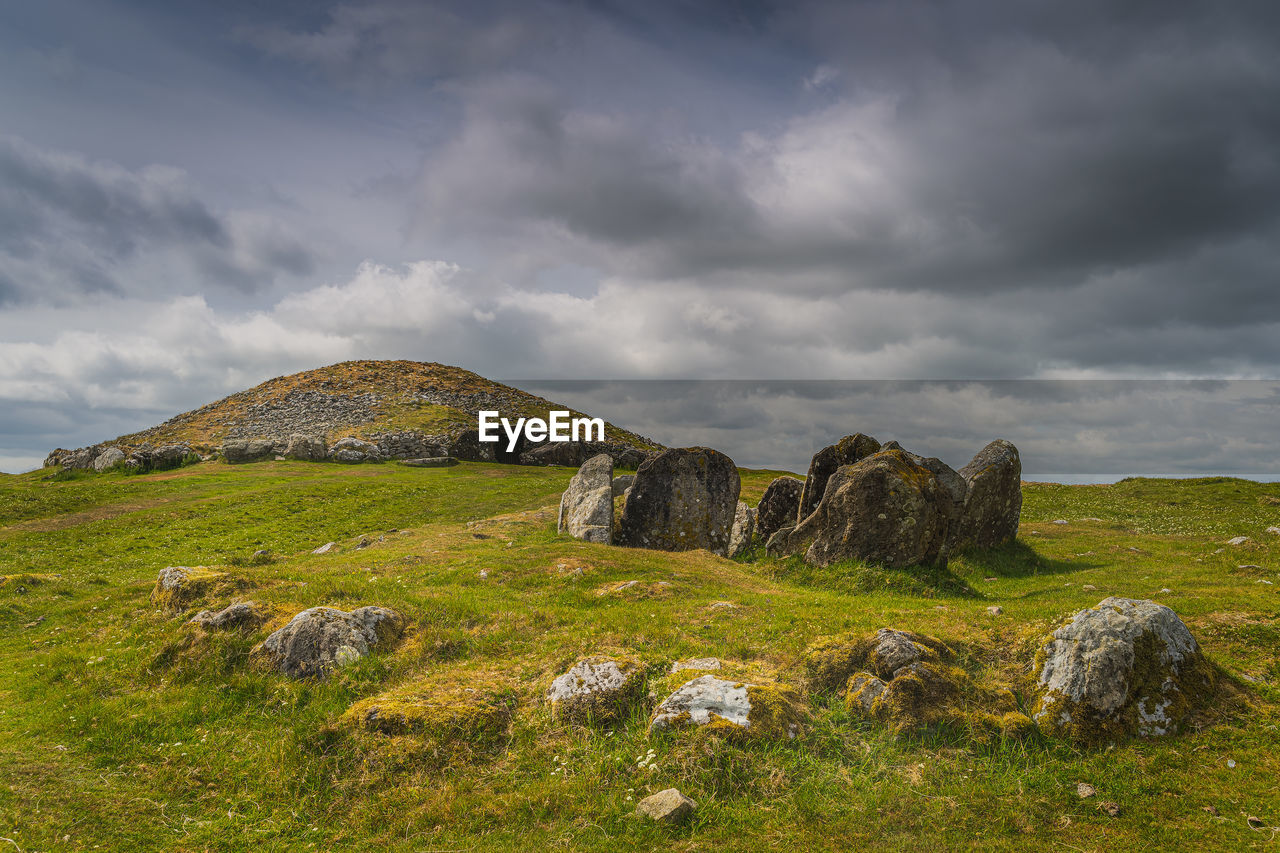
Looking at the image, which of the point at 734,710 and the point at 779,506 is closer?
the point at 734,710

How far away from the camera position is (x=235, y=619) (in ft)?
49.2

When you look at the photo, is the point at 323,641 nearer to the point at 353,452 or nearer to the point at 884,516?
the point at 884,516

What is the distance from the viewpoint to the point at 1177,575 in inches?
858

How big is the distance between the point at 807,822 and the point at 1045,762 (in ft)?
12.6

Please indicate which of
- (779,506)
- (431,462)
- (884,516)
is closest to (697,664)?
(884,516)

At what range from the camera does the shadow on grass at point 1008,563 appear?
2556 centimetres

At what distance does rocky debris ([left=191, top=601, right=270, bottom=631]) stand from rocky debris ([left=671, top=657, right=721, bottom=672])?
9.33m

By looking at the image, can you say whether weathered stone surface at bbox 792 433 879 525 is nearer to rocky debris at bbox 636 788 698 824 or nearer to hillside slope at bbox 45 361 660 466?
rocky debris at bbox 636 788 698 824

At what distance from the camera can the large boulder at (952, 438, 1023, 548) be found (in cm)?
2792

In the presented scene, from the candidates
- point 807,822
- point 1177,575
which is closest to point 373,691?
point 807,822

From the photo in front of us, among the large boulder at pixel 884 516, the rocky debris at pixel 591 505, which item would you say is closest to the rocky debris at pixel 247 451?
the rocky debris at pixel 591 505

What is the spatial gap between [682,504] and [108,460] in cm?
5856

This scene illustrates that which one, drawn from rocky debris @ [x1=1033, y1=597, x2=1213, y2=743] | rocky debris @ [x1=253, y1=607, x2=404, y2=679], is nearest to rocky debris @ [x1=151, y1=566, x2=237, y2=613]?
rocky debris @ [x1=253, y1=607, x2=404, y2=679]

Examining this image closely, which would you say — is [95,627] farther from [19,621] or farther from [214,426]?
[214,426]
